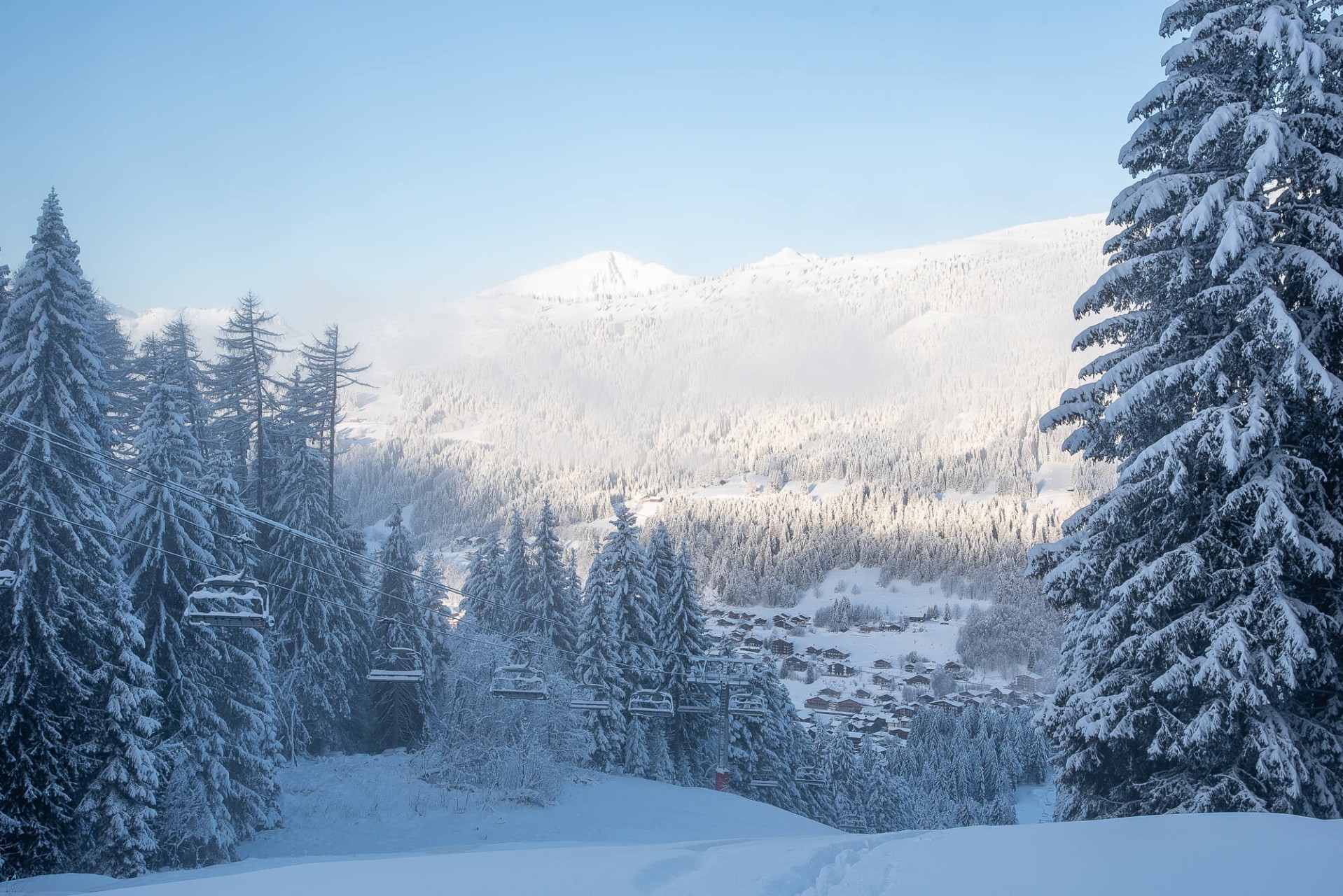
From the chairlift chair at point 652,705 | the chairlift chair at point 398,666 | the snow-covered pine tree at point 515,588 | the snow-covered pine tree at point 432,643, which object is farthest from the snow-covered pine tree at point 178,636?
the snow-covered pine tree at point 515,588

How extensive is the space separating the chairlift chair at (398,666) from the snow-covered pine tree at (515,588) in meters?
8.47

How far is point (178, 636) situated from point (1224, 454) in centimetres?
2345

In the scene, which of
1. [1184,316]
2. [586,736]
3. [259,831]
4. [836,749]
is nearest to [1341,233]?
[1184,316]

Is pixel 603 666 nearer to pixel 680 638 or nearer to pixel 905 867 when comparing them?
pixel 680 638

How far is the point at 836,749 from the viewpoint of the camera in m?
63.6

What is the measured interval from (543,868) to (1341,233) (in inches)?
461

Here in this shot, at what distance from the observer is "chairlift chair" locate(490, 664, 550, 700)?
88.1 feet

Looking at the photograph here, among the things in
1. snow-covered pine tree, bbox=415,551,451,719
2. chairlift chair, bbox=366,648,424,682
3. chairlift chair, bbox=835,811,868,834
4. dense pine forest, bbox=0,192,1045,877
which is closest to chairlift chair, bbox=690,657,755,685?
dense pine forest, bbox=0,192,1045,877

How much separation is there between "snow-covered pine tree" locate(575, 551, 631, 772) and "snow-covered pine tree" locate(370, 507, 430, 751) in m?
6.95

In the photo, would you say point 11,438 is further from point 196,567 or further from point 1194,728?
Answer: point 1194,728

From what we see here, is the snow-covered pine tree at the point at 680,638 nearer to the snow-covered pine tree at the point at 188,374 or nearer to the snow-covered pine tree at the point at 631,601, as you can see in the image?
the snow-covered pine tree at the point at 631,601

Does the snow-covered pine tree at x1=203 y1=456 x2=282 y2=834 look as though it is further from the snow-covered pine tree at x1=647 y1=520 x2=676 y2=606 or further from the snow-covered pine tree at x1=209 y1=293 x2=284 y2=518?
the snow-covered pine tree at x1=647 y1=520 x2=676 y2=606

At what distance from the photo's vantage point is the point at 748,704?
129ft

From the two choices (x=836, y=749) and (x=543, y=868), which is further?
(x=836, y=749)
